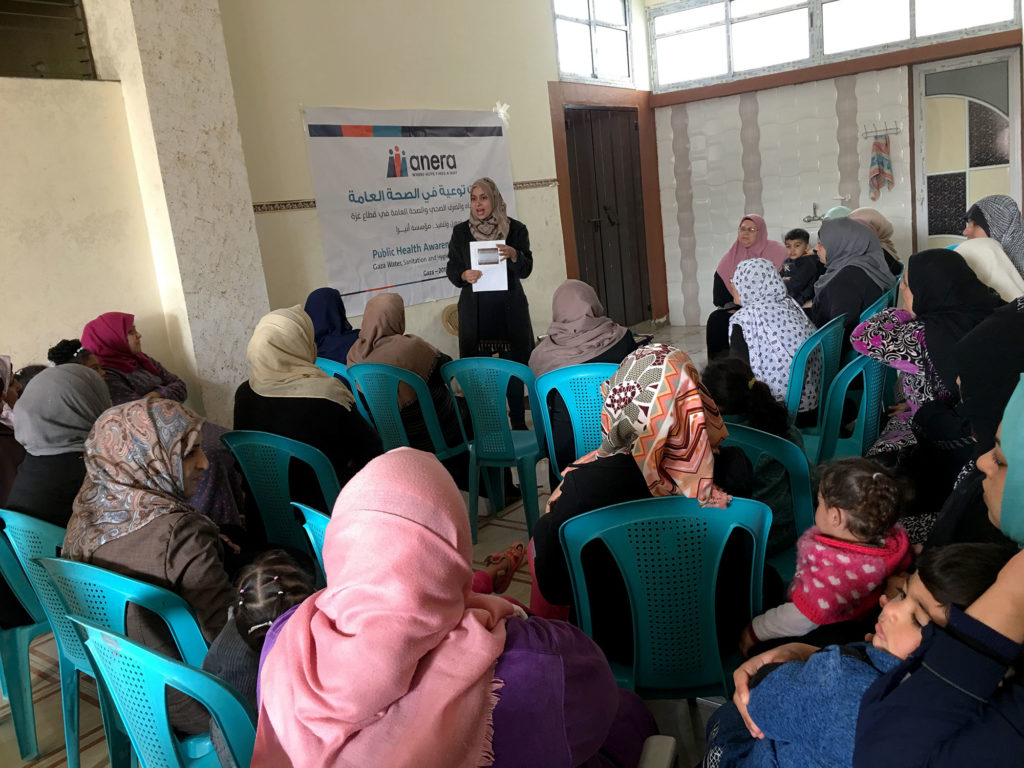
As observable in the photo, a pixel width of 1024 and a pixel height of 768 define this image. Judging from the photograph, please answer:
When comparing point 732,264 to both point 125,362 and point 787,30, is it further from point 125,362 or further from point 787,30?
point 125,362

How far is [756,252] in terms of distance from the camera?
5410mm

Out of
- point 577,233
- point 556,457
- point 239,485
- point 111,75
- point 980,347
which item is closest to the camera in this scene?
point 980,347

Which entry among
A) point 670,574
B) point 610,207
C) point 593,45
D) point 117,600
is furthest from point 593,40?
point 117,600

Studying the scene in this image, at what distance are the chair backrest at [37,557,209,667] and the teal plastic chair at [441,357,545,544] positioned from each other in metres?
1.55

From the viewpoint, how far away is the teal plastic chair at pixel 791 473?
6.44ft

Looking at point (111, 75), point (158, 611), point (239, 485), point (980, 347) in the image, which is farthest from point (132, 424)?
point (111, 75)

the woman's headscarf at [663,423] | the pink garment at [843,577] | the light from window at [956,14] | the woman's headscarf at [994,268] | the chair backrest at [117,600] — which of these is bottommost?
the pink garment at [843,577]

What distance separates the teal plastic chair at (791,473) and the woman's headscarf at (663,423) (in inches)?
8.0

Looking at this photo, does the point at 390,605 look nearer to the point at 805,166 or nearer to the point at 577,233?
the point at 577,233

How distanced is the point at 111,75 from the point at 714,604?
356 centimetres

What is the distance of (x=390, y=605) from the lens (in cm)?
101

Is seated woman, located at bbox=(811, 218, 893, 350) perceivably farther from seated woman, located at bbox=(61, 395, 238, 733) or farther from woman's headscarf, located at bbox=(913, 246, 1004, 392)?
seated woman, located at bbox=(61, 395, 238, 733)

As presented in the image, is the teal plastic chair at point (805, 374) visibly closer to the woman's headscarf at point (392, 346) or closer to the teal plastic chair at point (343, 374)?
the woman's headscarf at point (392, 346)

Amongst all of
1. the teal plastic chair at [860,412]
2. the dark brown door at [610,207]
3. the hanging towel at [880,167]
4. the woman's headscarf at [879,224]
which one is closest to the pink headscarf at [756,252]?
the woman's headscarf at [879,224]
